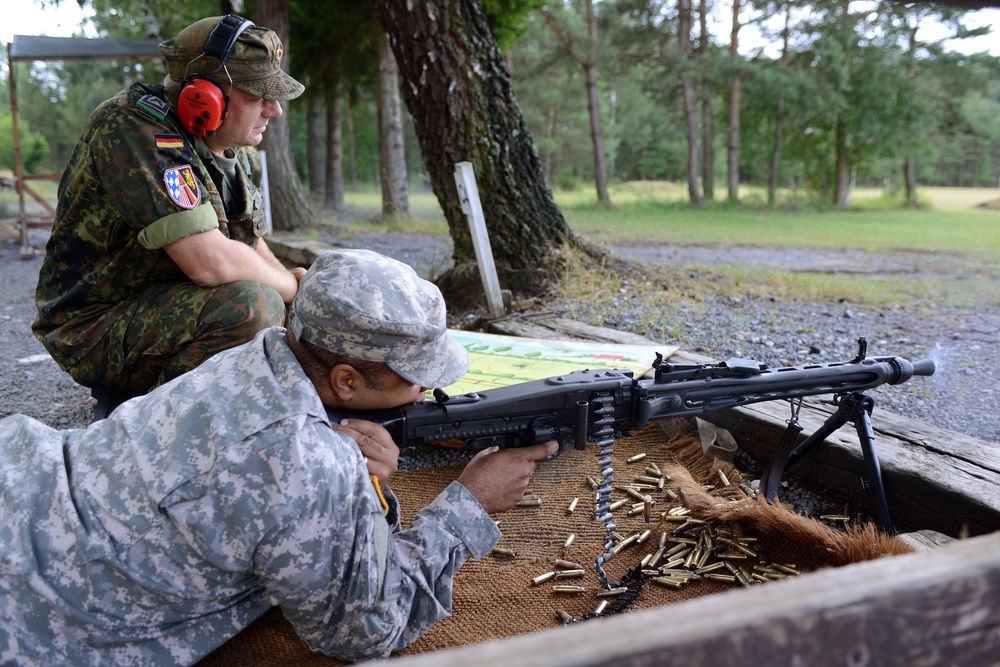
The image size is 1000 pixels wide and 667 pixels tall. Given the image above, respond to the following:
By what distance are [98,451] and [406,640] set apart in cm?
96

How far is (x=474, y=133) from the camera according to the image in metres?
6.25

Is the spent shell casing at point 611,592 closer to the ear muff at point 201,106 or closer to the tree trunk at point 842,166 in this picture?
the ear muff at point 201,106

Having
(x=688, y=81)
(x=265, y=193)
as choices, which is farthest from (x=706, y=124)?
(x=265, y=193)

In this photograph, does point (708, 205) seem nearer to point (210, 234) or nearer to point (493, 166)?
point (493, 166)

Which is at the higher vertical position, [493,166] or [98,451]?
[493,166]

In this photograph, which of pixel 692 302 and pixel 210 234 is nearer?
pixel 210 234

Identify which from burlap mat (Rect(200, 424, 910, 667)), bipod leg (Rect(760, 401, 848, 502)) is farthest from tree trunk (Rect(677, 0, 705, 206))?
bipod leg (Rect(760, 401, 848, 502))

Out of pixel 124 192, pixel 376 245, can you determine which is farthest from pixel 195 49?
pixel 376 245

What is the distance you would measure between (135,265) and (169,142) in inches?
22.2

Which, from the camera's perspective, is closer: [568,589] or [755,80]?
[568,589]

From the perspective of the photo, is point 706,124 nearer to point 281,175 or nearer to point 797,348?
point 281,175

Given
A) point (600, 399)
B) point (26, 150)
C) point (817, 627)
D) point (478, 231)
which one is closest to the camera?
point (817, 627)

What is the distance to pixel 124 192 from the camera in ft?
9.64

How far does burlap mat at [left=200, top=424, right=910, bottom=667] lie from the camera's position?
2344 mm
